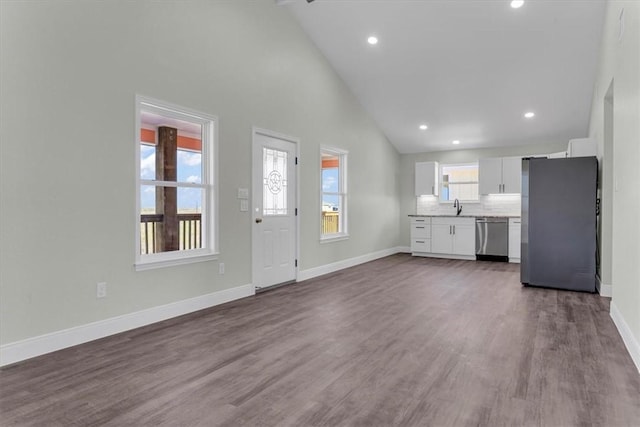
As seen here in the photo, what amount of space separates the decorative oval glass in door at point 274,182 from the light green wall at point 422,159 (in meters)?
4.68

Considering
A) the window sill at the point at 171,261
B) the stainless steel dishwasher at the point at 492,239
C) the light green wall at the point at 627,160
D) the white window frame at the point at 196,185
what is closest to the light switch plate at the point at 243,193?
the white window frame at the point at 196,185

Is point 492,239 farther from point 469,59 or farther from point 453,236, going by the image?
point 469,59

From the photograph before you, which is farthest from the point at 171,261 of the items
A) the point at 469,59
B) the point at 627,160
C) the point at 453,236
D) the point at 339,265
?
the point at 453,236

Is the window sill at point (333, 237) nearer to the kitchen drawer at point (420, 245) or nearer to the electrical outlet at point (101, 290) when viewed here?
the kitchen drawer at point (420, 245)

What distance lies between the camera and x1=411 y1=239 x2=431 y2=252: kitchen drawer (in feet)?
27.4

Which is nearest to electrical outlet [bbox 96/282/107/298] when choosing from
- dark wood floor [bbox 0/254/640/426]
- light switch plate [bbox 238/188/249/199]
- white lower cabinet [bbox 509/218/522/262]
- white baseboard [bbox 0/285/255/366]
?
white baseboard [bbox 0/285/255/366]

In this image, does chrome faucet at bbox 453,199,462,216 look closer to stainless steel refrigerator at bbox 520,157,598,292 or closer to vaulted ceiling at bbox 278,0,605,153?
vaulted ceiling at bbox 278,0,605,153

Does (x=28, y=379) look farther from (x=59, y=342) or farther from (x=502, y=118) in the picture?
(x=502, y=118)

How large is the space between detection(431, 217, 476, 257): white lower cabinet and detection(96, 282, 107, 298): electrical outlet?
661 centimetres

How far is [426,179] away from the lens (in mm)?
8789

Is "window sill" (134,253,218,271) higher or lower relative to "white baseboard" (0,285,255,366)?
higher

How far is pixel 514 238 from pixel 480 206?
1150 millimetres

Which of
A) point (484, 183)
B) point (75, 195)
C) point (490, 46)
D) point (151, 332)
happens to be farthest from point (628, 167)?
point (484, 183)

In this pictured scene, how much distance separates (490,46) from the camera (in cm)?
540
